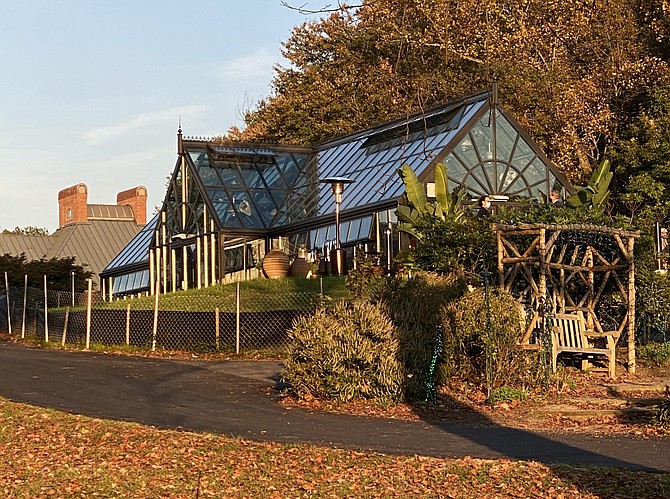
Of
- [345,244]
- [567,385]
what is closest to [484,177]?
[345,244]

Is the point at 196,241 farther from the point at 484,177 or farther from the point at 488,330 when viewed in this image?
the point at 488,330

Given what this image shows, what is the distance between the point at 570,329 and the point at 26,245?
49261 millimetres

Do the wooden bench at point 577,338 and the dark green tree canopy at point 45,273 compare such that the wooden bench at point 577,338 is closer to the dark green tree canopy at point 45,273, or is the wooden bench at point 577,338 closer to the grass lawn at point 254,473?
the grass lawn at point 254,473

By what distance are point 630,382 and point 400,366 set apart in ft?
12.4

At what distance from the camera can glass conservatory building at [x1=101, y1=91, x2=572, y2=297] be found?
97.3ft

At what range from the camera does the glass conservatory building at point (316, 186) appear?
29.7 meters

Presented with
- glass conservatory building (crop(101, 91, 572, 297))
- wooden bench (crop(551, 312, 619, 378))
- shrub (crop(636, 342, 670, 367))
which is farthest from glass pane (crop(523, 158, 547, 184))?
wooden bench (crop(551, 312, 619, 378))

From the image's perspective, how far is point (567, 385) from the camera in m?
16.7

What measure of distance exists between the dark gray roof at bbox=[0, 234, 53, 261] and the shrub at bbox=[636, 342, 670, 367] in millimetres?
46899

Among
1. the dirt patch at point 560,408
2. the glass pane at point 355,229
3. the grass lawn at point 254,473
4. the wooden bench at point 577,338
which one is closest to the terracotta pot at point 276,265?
the glass pane at point 355,229

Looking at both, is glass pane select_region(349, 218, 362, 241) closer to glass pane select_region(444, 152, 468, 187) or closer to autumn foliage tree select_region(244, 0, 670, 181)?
glass pane select_region(444, 152, 468, 187)

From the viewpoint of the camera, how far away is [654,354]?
18.9 metres


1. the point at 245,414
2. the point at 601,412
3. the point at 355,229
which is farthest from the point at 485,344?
the point at 355,229

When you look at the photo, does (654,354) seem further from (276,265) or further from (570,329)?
(276,265)
